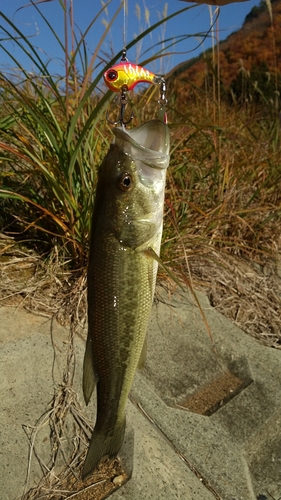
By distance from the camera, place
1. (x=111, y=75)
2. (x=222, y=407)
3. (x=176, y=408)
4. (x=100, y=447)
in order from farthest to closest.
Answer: (x=222, y=407) → (x=176, y=408) → (x=100, y=447) → (x=111, y=75)

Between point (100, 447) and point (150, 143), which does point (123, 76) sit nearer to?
point (150, 143)

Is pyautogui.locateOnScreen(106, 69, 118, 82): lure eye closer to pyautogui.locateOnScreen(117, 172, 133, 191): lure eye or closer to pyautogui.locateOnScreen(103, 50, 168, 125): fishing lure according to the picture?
pyautogui.locateOnScreen(103, 50, 168, 125): fishing lure

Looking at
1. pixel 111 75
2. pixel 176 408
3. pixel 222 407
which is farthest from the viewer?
pixel 222 407

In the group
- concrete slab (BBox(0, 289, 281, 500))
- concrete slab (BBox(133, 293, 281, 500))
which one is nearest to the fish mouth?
concrete slab (BBox(0, 289, 281, 500))

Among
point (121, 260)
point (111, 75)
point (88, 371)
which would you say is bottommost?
point (88, 371)

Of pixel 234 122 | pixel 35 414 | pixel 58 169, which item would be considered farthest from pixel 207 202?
pixel 35 414

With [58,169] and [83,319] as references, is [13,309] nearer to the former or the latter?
[83,319]

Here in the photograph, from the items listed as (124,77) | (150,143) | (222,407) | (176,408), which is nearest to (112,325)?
(150,143)
